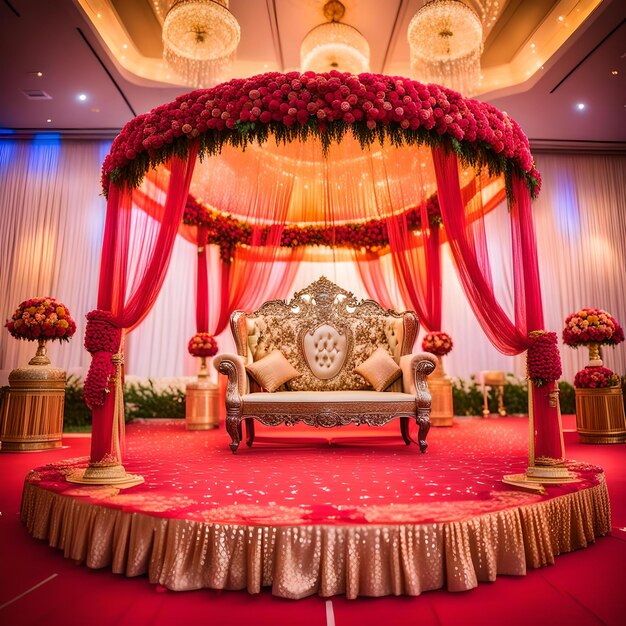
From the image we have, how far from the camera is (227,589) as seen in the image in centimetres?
188

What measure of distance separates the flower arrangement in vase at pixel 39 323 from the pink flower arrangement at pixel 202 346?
4.63 feet

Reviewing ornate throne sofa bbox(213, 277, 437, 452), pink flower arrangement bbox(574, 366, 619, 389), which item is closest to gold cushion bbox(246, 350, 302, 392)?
ornate throne sofa bbox(213, 277, 437, 452)

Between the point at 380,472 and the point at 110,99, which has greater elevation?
the point at 110,99

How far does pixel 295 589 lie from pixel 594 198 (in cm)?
915

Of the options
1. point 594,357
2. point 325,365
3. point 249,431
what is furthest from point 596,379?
point 249,431

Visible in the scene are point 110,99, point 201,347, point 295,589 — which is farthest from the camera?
point 110,99

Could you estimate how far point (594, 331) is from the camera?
212 inches

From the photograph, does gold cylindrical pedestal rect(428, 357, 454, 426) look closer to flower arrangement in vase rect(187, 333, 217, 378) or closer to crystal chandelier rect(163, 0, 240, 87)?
flower arrangement in vase rect(187, 333, 217, 378)

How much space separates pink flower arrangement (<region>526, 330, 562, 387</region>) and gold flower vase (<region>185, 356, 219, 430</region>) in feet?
13.6

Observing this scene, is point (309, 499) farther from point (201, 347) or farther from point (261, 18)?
point (261, 18)

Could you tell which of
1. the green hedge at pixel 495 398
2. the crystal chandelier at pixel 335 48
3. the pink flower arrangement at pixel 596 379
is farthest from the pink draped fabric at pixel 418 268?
the green hedge at pixel 495 398

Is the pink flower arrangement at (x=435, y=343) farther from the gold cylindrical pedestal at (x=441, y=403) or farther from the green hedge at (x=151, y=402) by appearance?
the green hedge at (x=151, y=402)

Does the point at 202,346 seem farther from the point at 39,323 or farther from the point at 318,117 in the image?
the point at 318,117

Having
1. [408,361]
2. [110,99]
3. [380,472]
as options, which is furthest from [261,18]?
[380,472]
